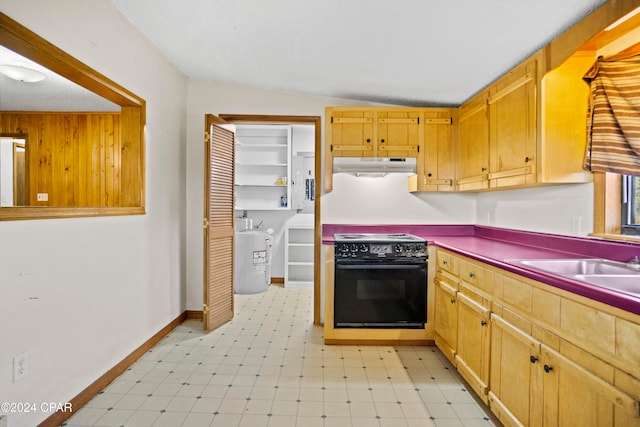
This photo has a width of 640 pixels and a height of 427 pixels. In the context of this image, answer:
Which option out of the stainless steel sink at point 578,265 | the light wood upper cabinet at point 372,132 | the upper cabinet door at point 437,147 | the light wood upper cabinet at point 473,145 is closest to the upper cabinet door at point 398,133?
the light wood upper cabinet at point 372,132

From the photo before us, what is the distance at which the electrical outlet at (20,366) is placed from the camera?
1.44m

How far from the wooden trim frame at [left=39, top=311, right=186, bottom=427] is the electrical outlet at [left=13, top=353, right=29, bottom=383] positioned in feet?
1.02

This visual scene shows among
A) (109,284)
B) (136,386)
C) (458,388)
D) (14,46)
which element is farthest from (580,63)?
(136,386)

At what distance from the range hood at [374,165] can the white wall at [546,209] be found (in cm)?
85

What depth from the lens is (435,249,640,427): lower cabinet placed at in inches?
40.2

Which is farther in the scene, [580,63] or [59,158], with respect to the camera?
[59,158]

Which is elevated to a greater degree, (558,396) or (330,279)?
(330,279)

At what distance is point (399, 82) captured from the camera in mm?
2676

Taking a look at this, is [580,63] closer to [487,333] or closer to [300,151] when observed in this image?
[487,333]

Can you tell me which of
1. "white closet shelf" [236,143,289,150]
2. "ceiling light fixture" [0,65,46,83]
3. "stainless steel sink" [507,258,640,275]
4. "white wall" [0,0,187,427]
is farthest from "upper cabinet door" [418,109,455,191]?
"ceiling light fixture" [0,65,46,83]

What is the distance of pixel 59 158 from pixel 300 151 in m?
3.03

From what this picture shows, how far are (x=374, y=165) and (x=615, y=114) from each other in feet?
5.29

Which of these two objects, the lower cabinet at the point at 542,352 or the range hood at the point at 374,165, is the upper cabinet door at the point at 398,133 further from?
the lower cabinet at the point at 542,352

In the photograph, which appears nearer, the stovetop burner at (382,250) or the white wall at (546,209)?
the white wall at (546,209)
